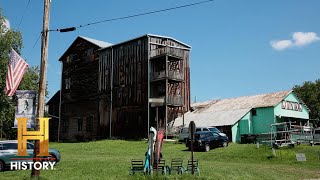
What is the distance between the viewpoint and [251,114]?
44781mm

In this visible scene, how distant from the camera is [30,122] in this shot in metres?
15.8

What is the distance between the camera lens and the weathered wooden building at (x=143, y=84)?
44.7 metres

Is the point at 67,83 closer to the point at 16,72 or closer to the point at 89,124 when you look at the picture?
the point at 89,124

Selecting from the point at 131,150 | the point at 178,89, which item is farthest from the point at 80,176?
the point at 178,89

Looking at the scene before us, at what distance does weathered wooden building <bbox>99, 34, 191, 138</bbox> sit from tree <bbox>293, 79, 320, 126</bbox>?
30943mm

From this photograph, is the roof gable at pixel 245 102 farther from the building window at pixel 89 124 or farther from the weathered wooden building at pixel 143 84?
the building window at pixel 89 124

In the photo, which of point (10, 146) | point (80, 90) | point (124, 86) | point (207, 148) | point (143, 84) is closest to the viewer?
point (10, 146)

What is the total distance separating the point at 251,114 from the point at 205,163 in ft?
72.7

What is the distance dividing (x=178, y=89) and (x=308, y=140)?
16.3 m

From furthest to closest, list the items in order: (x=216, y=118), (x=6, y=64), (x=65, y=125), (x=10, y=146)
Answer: (x=65, y=125)
(x=216, y=118)
(x=6, y=64)
(x=10, y=146)

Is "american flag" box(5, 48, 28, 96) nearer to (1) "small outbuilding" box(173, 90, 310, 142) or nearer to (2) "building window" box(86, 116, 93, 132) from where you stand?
(1) "small outbuilding" box(173, 90, 310, 142)

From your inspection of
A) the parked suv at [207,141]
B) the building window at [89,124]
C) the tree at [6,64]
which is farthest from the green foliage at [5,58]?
the parked suv at [207,141]

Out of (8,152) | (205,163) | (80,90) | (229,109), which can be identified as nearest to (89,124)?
(80,90)

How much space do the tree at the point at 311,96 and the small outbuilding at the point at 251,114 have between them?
20954mm
